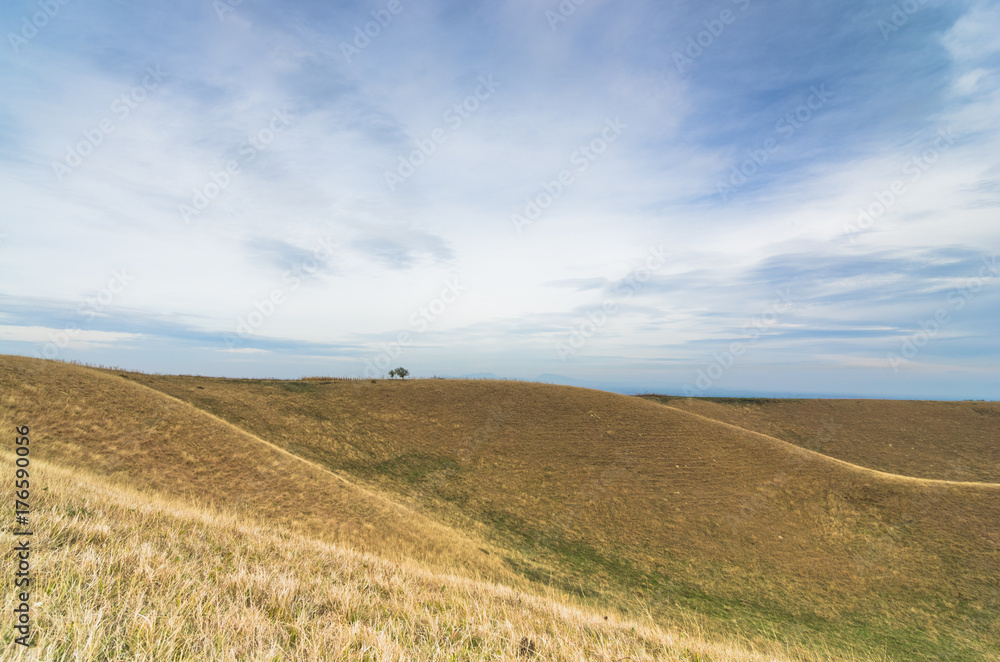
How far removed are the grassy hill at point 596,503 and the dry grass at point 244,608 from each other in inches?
197

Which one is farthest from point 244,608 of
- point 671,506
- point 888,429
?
point 888,429

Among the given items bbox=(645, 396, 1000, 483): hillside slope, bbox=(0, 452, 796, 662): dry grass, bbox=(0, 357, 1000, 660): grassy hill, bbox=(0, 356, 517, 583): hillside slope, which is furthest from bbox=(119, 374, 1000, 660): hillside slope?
bbox=(645, 396, 1000, 483): hillside slope

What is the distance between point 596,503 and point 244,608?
1008 inches

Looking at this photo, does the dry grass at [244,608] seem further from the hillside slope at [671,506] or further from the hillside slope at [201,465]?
the hillside slope at [671,506]

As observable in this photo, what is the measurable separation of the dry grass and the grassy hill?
5010 mm

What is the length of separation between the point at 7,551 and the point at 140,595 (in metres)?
1.87

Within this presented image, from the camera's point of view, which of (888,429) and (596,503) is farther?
(888,429)

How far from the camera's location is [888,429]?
47.9 meters

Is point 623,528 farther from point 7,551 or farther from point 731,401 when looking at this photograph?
point 731,401

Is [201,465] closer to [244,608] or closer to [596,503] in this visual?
[244,608]

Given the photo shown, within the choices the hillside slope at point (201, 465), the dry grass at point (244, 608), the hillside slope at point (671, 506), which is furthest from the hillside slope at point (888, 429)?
the dry grass at point (244, 608)

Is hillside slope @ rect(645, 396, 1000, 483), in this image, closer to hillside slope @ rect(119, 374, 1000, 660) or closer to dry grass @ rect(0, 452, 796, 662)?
hillside slope @ rect(119, 374, 1000, 660)

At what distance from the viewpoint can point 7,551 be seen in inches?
189

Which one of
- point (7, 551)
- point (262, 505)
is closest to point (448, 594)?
point (7, 551)
